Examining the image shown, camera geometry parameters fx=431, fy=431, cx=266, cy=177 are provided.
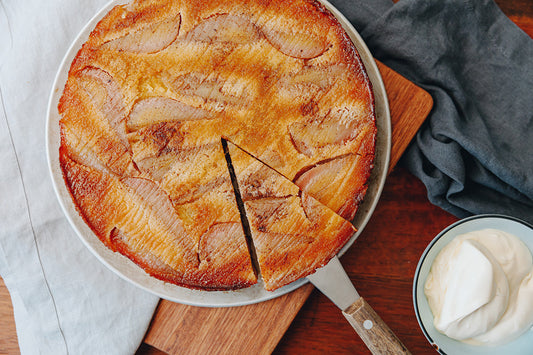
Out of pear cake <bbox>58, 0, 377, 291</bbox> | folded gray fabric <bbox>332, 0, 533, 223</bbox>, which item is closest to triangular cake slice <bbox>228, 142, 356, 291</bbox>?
pear cake <bbox>58, 0, 377, 291</bbox>

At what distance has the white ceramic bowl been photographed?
116cm

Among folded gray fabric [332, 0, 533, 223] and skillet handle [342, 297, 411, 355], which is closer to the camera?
skillet handle [342, 297, 411, 355]

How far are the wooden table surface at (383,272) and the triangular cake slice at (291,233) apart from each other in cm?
26

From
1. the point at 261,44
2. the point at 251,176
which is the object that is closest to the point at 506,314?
the point at 251,176

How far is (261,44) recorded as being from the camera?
3.85 feet

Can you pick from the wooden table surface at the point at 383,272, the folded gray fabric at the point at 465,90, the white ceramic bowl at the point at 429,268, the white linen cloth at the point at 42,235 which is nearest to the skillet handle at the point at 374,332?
the white ceramic bowl at the point at 429,268

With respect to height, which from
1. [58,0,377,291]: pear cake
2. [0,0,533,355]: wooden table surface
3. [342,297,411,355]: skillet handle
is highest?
[58,0,377,291]: pear cake

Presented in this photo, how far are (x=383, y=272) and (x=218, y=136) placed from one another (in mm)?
679

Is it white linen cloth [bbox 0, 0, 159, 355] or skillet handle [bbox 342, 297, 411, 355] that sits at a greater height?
white linen cloth [bbox 0, 0, 159, 355]

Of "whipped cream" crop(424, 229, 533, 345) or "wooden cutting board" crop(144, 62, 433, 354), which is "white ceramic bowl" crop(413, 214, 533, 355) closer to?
"whipped cream" crop(424, 229, 533, 345)

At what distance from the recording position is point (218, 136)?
117cm

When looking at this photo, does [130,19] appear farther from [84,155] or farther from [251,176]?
[251,176]

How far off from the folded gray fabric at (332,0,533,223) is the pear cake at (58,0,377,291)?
0.85 ft

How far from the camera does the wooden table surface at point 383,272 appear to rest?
53.5 inches
